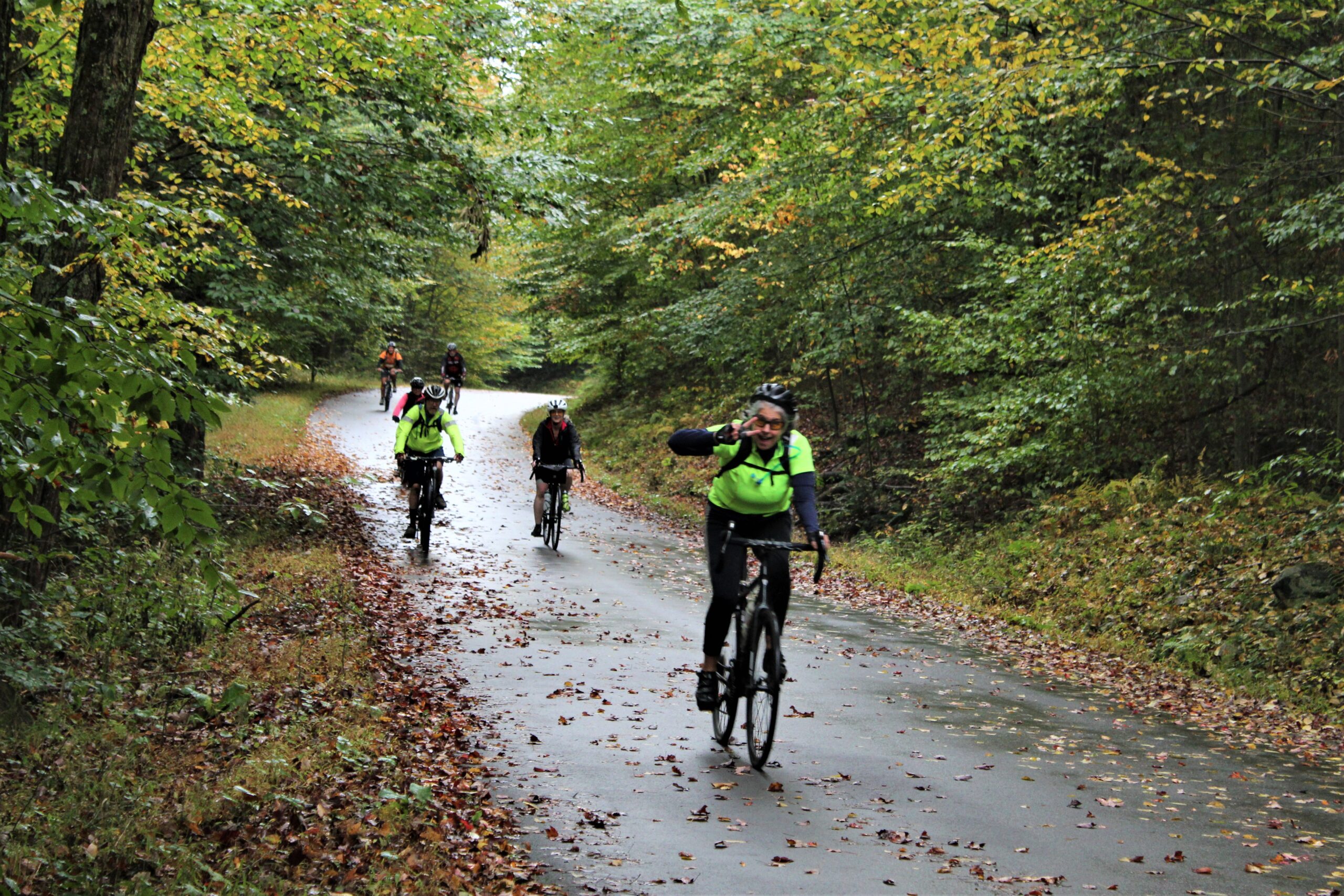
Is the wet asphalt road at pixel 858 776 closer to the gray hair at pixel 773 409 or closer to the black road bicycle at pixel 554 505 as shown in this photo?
the gray hair at pixel 773 409

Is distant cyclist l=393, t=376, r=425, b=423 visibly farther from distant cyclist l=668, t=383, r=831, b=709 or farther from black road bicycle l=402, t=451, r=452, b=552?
distant cyclist l=668, t=383, r=831, b=709

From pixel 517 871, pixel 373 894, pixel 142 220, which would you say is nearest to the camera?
pixel 373 894

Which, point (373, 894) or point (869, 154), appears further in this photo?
point (869, 154)

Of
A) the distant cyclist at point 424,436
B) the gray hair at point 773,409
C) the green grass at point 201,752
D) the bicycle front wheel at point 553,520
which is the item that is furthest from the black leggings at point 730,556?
the bicycle front wheel at point 553,520

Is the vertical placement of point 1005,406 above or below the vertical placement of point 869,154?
below

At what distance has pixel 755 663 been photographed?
6.77 meters

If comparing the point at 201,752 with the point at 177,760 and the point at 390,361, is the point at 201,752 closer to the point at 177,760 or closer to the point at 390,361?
the point at 177,760

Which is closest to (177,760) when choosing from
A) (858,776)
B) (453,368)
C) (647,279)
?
(858,776)

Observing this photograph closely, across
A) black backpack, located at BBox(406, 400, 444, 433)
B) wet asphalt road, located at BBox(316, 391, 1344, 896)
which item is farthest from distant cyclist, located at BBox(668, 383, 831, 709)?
black backpack, located at BBox(406, 400, 444, 433)

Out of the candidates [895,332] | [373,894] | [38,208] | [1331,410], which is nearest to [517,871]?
[373,894]

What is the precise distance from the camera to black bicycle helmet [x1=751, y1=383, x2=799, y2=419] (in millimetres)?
6656

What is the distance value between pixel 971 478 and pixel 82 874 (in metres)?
15.6

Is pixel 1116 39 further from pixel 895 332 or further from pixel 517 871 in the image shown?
pixel 517 871

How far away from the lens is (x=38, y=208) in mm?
4938
